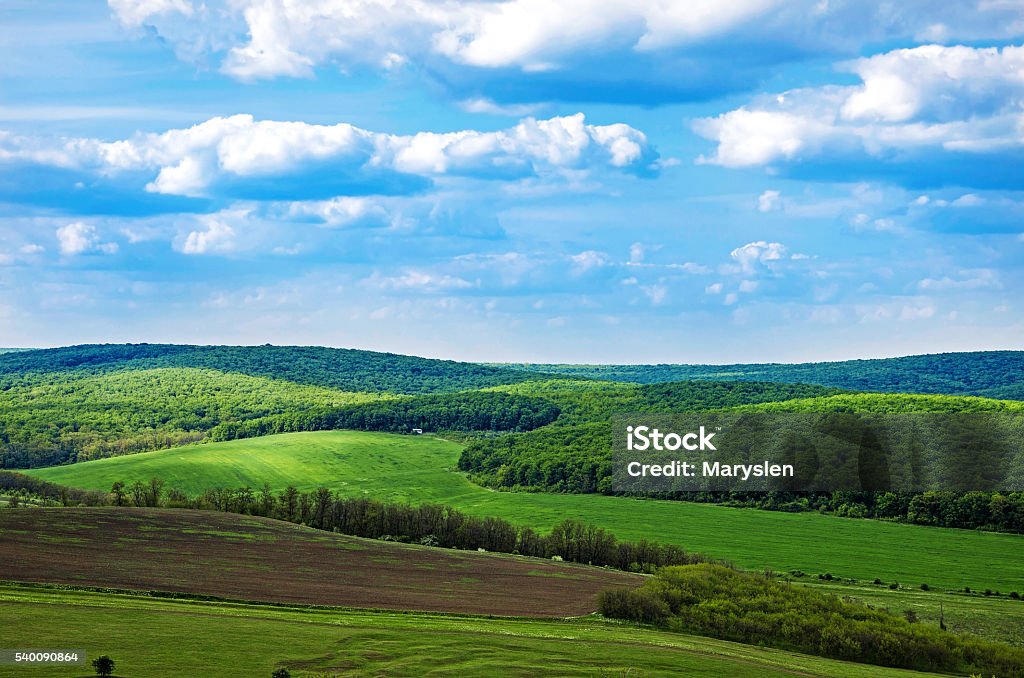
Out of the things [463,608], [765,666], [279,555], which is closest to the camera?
[765,666]

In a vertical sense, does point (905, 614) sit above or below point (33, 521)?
below

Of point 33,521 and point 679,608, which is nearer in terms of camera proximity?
point 679,608

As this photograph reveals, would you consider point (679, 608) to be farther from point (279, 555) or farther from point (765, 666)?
point (279, 555)

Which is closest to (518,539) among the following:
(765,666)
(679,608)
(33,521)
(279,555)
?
(279,555)

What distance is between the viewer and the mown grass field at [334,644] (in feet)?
164

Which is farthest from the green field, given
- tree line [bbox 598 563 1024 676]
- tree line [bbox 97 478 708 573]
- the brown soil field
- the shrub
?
the shrub

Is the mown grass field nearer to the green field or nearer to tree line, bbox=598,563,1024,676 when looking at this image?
tree line, bbox=598,563,1024,676

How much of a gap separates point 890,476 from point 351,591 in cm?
12193

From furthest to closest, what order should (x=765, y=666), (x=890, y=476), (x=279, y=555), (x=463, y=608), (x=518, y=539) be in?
(x=890, y=476) < (x=518, y=539) < (x=279, y=555) < (x=463, y=608) < (x=765, y=666)

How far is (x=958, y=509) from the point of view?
162 meters

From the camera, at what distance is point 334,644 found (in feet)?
180

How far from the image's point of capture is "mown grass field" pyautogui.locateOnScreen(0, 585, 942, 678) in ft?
164

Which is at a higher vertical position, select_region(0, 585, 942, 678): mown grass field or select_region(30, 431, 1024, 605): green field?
select_region(0, 585, 942, 678): mown grass field

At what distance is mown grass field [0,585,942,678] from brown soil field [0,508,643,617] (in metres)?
6.17
